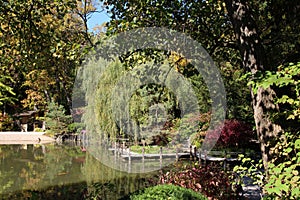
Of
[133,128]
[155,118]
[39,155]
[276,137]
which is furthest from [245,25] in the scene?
[39,155]

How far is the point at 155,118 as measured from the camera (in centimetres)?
1355

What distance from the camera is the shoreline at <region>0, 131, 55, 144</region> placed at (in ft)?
74.9

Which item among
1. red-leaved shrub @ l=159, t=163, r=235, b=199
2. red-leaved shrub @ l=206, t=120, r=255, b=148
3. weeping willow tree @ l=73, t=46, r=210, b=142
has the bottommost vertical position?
red-leaved shrub @ l=159, t=163, r=235, b=199

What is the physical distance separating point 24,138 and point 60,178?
47.3 ft

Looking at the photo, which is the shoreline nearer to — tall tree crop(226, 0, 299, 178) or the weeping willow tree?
the weeping willow tree

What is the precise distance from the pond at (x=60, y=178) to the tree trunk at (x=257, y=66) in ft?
9.82

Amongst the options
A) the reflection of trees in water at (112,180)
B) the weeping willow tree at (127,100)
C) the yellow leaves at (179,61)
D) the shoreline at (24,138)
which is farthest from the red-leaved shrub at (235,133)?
the shoreline at (24,138)

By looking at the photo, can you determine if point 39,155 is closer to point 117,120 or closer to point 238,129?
point 117,120

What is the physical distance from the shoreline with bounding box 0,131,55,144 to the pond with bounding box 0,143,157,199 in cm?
618

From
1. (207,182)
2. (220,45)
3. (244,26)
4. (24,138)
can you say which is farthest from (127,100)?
(24,138)

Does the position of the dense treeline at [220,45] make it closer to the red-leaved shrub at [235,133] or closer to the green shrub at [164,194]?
the red-leaved shrub at [235,133]

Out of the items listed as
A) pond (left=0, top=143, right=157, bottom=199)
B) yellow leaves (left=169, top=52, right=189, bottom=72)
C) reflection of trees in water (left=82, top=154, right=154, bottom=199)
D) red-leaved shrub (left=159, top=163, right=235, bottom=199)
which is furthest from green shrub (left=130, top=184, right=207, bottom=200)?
reflection of trees in water (left=82, top=154, right=154, bottom=199)

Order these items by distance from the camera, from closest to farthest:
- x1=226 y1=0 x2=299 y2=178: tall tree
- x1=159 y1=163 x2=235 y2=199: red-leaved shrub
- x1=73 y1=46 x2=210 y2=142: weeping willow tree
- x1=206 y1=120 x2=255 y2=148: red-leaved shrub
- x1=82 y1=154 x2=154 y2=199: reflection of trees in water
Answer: x1=226 y1=0 x2=299 y2=178: tall tree → x1=159 y1=163 x2=235 y2=199: red-leaved shrub → x1=82 y1=154 x2=154 y2=199: reflection of trees in water → x1=206 y1=120 x2=255 y2=148: red-leaved shrub → x1=73 y1=46 x2=210 y2=142: weeping willow tree

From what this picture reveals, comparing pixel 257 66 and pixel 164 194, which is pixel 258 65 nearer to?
pixel 257 66
